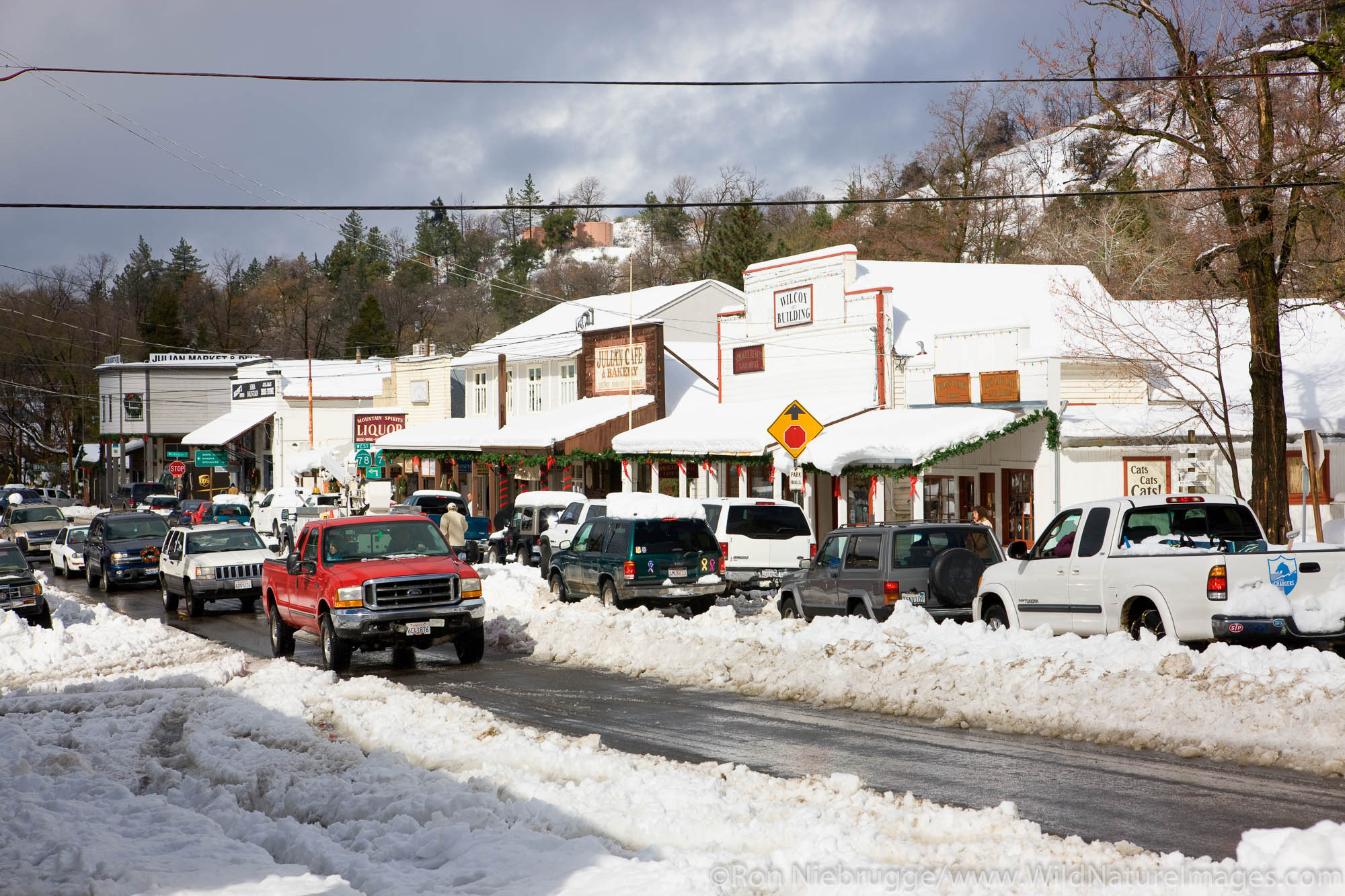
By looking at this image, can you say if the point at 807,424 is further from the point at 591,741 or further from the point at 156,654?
the point at 591,741

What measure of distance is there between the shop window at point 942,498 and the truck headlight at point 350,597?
18.0 metres

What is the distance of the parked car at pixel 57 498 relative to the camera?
76125mm

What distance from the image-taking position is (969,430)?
27047mm

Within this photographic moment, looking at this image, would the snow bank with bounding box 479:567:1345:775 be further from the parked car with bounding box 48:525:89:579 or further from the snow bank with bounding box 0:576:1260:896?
the parked car with bounding box 48:525:89:579

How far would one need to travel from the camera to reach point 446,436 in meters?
51.4

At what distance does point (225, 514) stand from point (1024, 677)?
42433 millimetres

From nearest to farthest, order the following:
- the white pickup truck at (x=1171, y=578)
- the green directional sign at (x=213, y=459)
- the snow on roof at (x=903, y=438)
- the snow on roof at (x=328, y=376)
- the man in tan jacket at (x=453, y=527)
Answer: the white pickup truck at (x=1171, y=578) < the snow on roof at (x=903, y=438) < the man in tan jacket at (x=453, y=527) < the snow on roof at (x=328, y=376) < the green directional sign at (x=213, y=459)

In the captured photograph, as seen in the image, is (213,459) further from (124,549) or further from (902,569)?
(902,569)

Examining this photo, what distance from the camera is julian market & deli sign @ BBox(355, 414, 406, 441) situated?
62219 mm

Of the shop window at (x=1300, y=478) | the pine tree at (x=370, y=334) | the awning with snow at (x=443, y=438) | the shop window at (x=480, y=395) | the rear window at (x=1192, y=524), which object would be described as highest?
the pine tree at (x=370, y=334)

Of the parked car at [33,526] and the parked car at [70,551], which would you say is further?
the parked car at [33,526]

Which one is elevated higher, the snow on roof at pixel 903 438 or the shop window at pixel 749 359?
the shop window at pixel 749 359

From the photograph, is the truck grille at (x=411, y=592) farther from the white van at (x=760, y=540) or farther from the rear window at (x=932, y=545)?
the white van at (x=760, y=540)

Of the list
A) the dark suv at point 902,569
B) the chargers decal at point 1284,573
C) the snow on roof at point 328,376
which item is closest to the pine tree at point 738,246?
the snow on roof at point 328,376
